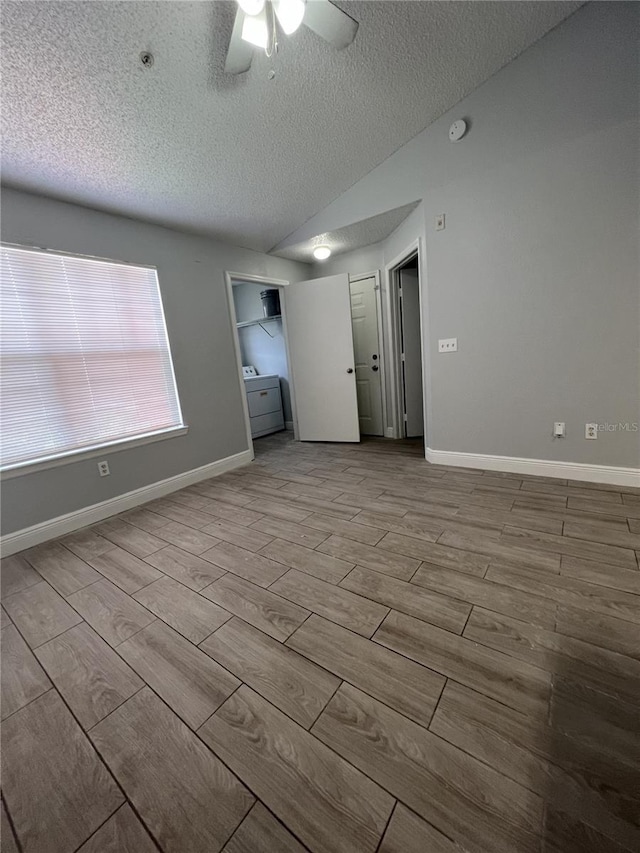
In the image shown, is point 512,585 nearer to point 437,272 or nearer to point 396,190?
point 437,272

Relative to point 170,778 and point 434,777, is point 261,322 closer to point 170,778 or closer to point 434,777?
point 170,778

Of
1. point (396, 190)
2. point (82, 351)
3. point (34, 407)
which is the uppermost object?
point (396, 190)

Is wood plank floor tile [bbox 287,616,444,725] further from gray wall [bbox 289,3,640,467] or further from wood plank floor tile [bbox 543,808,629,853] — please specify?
gray wall [bbox 289,3,640,467]

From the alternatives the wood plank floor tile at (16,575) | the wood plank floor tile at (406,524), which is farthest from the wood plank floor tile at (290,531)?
the wood plank floor tile at (16,575)

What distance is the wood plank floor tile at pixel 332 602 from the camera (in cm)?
130

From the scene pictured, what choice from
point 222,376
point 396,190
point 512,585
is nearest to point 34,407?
point 222,376

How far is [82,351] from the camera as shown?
241 cm

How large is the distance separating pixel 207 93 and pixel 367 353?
111 inches

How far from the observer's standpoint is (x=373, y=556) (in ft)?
5.57

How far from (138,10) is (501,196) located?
2.26 meters

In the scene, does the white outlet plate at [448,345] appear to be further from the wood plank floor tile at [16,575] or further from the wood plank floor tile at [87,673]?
the wood plank floor tile at [16,575]

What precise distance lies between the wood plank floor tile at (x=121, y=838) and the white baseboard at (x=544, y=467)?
2736 millimetres

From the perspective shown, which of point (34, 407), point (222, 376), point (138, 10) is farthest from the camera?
point (222, 376)

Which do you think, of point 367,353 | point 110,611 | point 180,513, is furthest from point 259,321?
point 110,611
